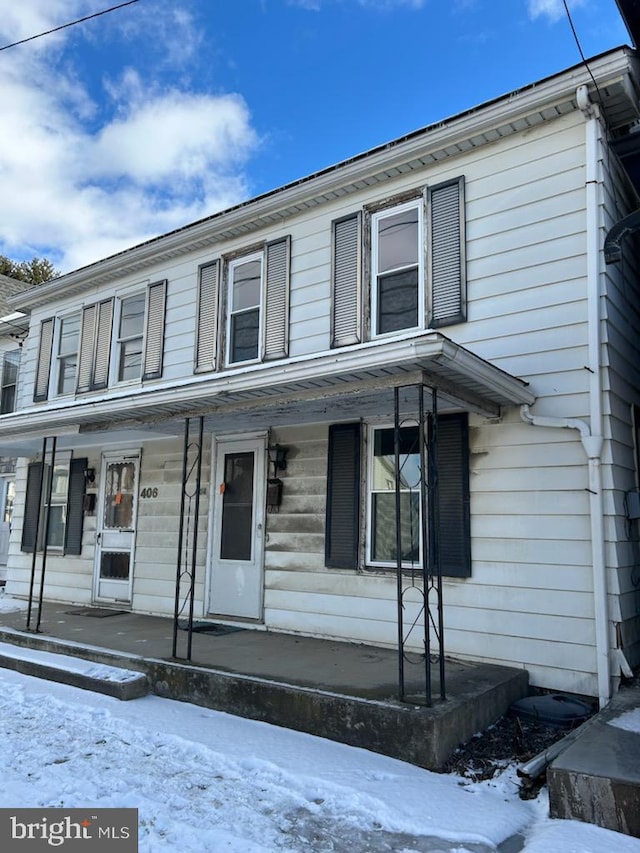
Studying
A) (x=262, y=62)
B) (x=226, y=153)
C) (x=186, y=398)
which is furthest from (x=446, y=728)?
(x=226, y=153)

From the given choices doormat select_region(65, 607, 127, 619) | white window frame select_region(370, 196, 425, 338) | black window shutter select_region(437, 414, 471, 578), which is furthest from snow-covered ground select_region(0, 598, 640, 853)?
white window frame select_region(370, 196, 425, 338)

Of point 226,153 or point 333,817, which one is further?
point 226,153

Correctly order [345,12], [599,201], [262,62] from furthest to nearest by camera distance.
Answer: [262,62] < [345,12] < [599,201]

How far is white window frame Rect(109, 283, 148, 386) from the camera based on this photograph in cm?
824

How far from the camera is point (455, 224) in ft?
18.5

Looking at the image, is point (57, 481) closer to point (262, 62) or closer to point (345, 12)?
point (262, 62)

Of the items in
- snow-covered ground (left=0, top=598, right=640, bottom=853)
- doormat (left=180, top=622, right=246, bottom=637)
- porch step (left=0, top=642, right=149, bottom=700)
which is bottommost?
snow-covered ground (left=0, top=598, right=640, bottom=853)

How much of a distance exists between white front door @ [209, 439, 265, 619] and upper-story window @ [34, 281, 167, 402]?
174 centimetres

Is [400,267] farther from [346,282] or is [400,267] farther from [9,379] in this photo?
[9,379]

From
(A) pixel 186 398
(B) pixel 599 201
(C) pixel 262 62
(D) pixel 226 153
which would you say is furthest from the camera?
(D) pixel 226 153

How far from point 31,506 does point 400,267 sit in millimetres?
6671

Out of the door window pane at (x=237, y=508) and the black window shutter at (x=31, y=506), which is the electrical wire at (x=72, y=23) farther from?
the black window shutter at (x=31, y=506)

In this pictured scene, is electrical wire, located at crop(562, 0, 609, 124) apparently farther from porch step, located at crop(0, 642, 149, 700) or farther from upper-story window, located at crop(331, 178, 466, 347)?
porch step, located at crop(0, 642, 149, 700)

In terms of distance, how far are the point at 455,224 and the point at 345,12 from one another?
3271 mm
